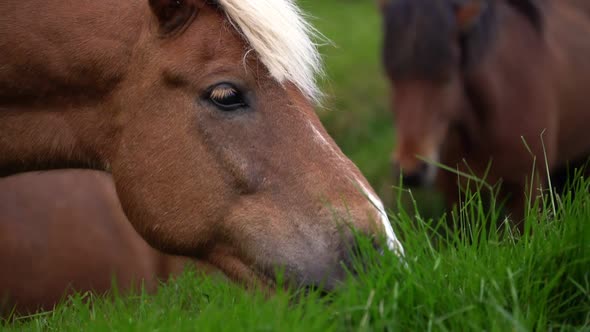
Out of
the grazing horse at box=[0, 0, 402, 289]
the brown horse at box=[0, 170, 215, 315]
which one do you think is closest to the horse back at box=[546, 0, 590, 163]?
the brown horse at box=[0, 170, 215, 315]

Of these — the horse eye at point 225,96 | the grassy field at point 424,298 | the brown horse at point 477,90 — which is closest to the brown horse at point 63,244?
the grassy field at point 424,298

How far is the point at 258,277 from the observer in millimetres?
2855

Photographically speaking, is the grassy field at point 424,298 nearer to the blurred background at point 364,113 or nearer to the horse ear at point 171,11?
the horse ear at point 171,11

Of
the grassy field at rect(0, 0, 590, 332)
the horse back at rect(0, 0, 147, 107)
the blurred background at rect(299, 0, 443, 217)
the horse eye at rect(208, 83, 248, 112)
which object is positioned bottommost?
the blurred background at rect(299, 0, 443, 217)

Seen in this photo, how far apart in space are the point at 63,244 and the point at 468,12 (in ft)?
10.8

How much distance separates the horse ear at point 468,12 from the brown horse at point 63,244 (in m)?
2.79

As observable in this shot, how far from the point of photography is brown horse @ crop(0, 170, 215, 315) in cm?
433

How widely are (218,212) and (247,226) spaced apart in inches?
5.2

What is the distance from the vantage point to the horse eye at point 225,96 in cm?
293

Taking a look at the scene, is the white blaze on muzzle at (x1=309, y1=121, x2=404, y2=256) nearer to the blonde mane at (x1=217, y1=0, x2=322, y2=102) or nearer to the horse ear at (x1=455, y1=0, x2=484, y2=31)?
the blonde mane at (x1=217, y1=0, x2=322, y2=102)

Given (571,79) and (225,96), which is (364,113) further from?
(225,96)

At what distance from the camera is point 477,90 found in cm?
622

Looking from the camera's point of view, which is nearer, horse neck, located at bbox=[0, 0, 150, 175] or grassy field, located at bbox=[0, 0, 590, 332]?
grassy field, located at bbox=[0, 0, 590, 332]

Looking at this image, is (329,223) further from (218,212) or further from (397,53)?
(397,53)
